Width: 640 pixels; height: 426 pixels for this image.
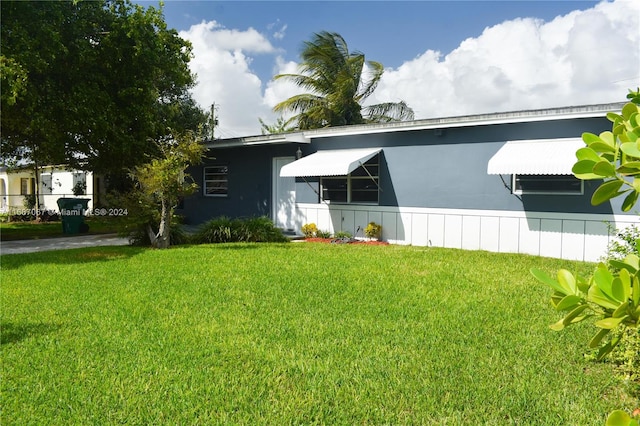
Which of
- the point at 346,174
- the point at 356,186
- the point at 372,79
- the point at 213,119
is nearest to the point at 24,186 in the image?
the point at 213,119

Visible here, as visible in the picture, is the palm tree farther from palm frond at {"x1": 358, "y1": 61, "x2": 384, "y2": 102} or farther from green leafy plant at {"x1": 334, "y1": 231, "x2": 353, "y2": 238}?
green leafy plant at {"x1": 334, "y1": 231, "x2": 353, "y2": 238}

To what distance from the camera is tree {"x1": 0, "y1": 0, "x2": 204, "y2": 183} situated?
13891 mm

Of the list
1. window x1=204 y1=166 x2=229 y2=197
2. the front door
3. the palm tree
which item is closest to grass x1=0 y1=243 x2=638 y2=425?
the front door

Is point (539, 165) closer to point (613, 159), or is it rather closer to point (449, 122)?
point (449, 122)

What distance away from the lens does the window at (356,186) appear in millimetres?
16094

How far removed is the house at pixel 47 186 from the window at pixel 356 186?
1797 centimetres

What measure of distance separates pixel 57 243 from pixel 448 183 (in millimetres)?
13869

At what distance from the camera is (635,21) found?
13016 mm

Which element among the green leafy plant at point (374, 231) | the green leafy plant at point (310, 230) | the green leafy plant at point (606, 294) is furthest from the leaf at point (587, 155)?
the green leafy plant at point (310, 230)

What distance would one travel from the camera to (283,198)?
61.8 feet

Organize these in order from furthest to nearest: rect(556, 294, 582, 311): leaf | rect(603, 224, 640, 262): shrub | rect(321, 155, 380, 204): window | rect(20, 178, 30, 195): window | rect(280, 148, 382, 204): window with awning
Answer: rect(20, 178, 30, 195): window, rect(321, 155, 380, 204): window, rect(280, 148, 382, 204): window with awning, rect(603, 224, 640, 262): shrub, rect(556, 294, 582, 311): leaf

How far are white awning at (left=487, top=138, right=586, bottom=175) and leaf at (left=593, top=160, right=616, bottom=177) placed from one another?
10667 millimetres

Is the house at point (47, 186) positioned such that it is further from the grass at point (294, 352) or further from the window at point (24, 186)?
the grass at point (294, 352)

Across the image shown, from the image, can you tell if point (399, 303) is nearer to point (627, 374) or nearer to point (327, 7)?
point (627, 374)
